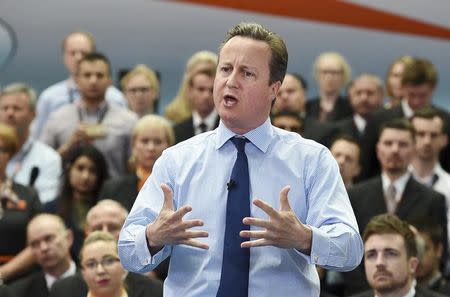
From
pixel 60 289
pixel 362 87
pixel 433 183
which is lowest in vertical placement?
pixel 60 289

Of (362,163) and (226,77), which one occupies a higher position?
(226,77)

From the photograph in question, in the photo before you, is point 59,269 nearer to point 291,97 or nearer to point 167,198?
point 291,97

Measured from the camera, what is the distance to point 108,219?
6.41m

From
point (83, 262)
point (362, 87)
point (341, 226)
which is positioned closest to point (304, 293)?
point (341, 226)

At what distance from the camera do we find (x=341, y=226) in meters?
3.36

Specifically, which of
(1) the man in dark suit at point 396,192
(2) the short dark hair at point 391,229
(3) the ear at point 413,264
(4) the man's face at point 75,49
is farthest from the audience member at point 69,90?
(3) the ear at point 413,264

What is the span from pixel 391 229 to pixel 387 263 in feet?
0.55

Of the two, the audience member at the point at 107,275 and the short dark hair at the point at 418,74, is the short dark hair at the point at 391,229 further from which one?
the short dark hair at the point at 418,74

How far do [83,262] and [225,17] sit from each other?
3.36 metres

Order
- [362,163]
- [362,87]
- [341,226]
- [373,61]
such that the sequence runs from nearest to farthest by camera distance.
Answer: [341,226]
[362,163]
[362,87]
[373,61]

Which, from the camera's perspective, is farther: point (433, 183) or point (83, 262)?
point (433, 183)

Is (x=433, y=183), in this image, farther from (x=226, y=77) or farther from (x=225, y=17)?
(x=226, y=77)

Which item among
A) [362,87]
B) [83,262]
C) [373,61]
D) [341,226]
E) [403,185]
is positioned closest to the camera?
[341,226]

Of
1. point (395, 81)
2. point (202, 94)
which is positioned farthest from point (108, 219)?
point (395, 81)
